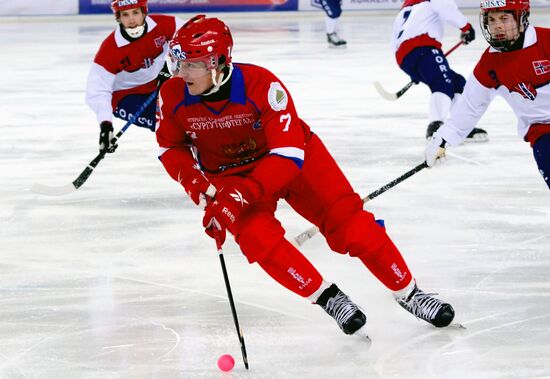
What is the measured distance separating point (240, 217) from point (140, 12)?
218cm

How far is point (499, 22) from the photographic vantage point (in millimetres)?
3580

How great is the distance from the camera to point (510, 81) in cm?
370

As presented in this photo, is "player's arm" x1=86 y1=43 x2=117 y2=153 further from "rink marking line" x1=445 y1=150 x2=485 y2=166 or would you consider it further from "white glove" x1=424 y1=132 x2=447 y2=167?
"rink marking line" x1=445 y1=150 x2=485 y2=166

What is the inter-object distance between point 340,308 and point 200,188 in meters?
0.52

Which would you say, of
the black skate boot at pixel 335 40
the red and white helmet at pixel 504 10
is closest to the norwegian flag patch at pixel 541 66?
the red and white helmet at pixel 504 10

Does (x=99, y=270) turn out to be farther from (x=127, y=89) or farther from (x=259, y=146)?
(x=127, y=89)

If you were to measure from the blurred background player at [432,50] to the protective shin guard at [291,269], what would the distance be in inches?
129

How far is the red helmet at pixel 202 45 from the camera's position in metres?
2.95

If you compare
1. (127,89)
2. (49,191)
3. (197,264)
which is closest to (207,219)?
(197,264)

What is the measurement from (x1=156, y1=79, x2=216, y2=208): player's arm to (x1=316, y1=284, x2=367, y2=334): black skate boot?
43 cm

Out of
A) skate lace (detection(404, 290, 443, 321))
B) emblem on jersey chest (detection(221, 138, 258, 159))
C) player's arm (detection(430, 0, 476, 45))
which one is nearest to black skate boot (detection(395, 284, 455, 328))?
skate lace (detection(404, 290, 443, 321))

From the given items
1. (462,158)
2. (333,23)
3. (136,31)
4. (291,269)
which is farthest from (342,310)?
(333,23)

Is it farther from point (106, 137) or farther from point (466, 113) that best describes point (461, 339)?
point (106, 137)

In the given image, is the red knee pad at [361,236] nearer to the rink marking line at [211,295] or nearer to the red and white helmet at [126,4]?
the rink marking line at [211,295]
